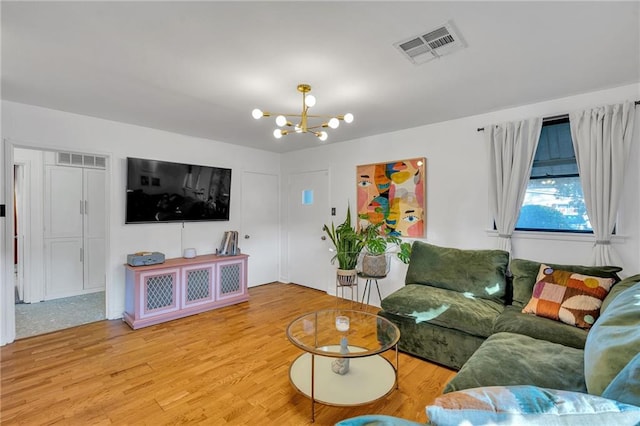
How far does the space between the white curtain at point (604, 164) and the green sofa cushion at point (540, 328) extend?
0.89 m

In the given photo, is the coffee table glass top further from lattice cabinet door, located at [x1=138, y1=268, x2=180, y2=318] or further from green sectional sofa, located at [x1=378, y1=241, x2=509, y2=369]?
lattice cabinet door, located at [x1=138, y1=268, x2=180, y2=318]

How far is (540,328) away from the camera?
2064mm

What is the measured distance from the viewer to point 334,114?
3.19 m

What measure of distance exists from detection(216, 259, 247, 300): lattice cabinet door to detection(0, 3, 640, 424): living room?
52cm

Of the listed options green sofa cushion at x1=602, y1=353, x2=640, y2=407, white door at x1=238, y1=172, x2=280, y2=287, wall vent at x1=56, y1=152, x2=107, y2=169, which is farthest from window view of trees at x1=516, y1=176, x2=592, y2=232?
wall vent at x1=56, y1=152, x2=107, y2=169

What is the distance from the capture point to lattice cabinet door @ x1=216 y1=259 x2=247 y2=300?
407 cm

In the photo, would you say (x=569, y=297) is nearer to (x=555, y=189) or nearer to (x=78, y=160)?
(x=555, y=189)

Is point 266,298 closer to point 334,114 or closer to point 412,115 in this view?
point 334,114

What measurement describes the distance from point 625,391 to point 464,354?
175cm

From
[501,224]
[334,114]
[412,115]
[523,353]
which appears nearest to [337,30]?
[334,114]

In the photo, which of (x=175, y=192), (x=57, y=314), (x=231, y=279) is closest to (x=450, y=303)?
(x=231, y=279)

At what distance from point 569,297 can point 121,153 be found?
476 centimetres

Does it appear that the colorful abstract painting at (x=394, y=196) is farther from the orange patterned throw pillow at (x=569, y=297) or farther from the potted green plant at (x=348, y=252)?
the orange patterned throw pillow at (x=569, y=297)

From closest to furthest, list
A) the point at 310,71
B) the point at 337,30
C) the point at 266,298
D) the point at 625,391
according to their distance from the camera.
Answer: the point at 625,391 → the point at 337,30 → the point at 310,71 → the point at 266,298
